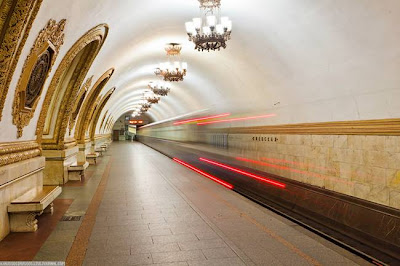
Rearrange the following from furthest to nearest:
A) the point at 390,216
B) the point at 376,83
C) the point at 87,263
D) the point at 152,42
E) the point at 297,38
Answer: the point at 152,42
the point at 297,38
the point at 376,83
the point at 390,216
the point at 87,263

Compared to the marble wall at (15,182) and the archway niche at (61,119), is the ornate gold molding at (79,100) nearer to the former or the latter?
the archway niche at (61,119)

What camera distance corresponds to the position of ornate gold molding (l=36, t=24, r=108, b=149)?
650 centimetres

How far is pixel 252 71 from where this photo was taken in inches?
394

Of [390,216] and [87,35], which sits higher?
[87,35]

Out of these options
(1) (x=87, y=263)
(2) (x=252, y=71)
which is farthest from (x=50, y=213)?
(2) (x=252, y=71)

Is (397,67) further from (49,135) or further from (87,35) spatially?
(49,135)

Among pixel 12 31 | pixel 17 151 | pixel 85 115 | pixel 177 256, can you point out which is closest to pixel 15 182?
pixel 17 151

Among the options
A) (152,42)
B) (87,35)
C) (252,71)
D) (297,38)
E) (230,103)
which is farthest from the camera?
(230,103)

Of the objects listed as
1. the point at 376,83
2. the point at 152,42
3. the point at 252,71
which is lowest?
the point at 376,83

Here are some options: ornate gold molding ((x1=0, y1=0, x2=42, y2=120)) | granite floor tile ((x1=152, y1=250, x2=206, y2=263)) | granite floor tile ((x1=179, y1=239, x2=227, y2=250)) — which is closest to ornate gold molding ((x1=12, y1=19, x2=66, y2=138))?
ornate gold molding ((x1=0, y1=0, x2=42, y2=120))

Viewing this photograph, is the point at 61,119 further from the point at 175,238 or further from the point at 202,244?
the point at 202,244

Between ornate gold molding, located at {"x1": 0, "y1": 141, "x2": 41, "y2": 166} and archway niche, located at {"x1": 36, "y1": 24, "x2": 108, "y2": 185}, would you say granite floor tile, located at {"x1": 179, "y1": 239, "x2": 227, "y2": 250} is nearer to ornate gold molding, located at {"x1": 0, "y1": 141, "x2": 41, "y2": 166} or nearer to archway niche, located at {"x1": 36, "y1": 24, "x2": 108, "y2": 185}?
ornate gold molding, located at {"x1": 0, "y1": 141, "x2": 41, "y2": 166}

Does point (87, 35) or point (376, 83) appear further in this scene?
point (87, 35)

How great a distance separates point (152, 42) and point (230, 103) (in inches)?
150
